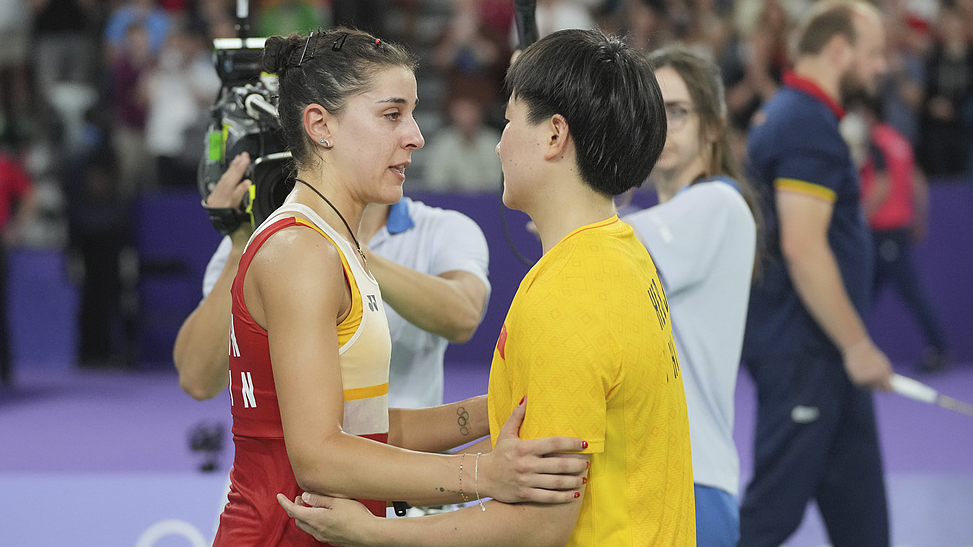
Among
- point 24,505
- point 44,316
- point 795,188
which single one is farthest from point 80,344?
point 795,188

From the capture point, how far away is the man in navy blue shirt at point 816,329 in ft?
10.4

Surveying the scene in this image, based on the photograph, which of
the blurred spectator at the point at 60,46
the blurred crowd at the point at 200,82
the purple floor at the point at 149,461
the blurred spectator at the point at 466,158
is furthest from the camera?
the blurred spectator at the point at 60,46

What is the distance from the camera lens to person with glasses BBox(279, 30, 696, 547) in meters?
1.49

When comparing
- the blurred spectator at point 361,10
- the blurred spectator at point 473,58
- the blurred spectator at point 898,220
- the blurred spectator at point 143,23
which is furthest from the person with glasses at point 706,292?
the blurred spectator at point 143,23

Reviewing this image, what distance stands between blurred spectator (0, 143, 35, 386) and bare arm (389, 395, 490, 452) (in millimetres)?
6095

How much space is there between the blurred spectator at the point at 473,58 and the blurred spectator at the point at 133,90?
2.42 m

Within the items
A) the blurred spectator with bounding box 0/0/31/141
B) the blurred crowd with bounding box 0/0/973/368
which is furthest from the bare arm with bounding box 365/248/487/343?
the blurred spectator with bounding box 0/0/31/141

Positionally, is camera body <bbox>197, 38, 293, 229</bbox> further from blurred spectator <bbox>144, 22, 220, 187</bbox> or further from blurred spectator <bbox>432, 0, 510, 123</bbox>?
blurred spectator <bbox>432, 0, 510, 123</bbox>

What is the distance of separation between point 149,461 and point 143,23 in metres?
4.67

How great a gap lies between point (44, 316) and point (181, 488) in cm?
496

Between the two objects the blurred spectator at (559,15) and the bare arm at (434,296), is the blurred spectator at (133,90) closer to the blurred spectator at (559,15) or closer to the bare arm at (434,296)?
the blurred spectator at (559,15)

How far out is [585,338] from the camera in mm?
1475

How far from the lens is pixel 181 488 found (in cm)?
362

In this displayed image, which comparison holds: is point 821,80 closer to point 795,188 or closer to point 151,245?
point 795,188
